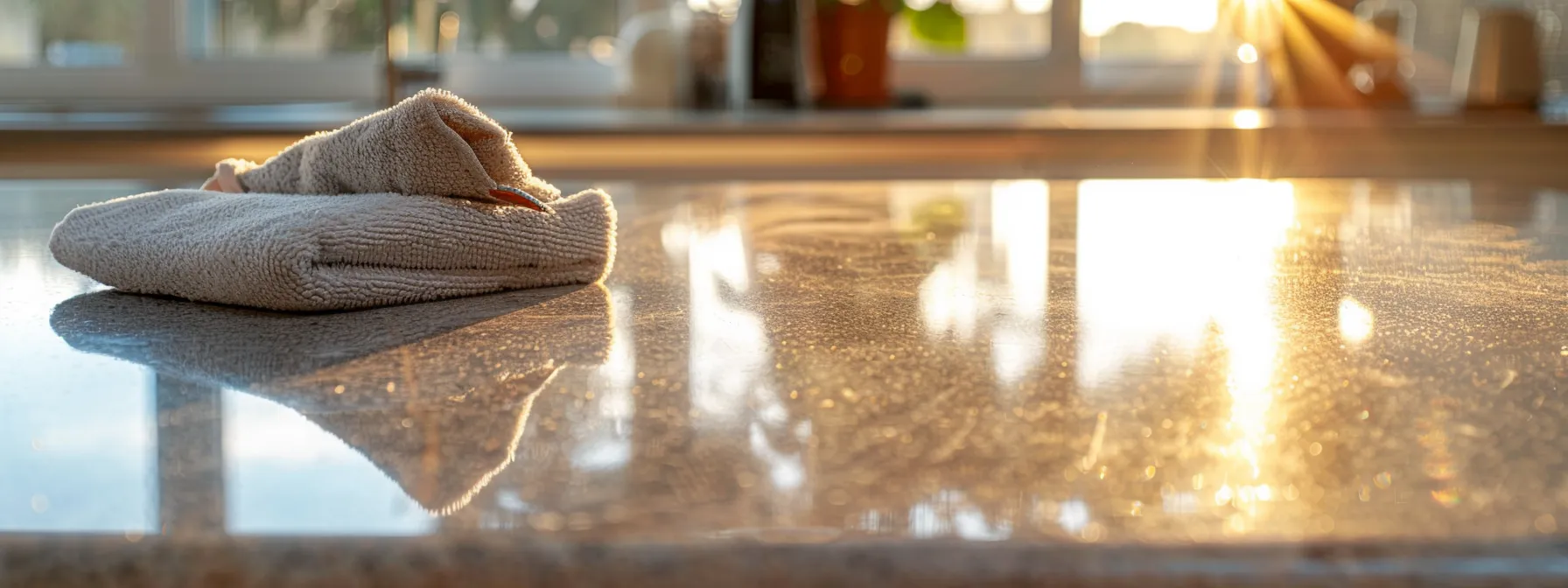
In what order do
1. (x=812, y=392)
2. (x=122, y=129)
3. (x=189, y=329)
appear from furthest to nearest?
(x=122, y=129)
(x=189, y=329)
(x=812, y=392)

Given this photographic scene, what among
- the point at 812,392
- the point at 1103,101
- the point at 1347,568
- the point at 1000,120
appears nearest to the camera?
the point at 1347,568

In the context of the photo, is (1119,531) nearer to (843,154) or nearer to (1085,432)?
(1085,432)

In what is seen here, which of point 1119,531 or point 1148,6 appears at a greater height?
point 1148,6

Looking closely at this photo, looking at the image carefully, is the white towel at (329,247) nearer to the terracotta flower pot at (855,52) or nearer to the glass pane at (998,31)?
the terracotta flower pot at (855,52)

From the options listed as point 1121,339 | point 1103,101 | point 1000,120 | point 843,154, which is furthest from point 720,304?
point 1103,101

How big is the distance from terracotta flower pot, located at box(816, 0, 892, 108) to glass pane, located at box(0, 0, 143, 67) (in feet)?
4.75

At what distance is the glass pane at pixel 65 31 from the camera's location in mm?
2762

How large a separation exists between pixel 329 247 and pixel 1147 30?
8.86ft

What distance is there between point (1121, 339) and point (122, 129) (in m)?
1.84

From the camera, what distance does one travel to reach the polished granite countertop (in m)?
0.24

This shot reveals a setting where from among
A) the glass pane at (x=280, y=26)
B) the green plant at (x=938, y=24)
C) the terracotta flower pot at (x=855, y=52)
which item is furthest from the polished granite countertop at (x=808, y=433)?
the glass pane at (x=280, y=26)

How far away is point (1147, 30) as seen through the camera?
9.72 feet

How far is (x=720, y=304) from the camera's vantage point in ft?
1.87

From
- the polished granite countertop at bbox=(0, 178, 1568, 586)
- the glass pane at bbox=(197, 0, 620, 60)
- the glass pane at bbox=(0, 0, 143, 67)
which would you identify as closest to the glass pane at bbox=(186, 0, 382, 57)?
the glass pane at bbox=(197, 0, 620, 60)
